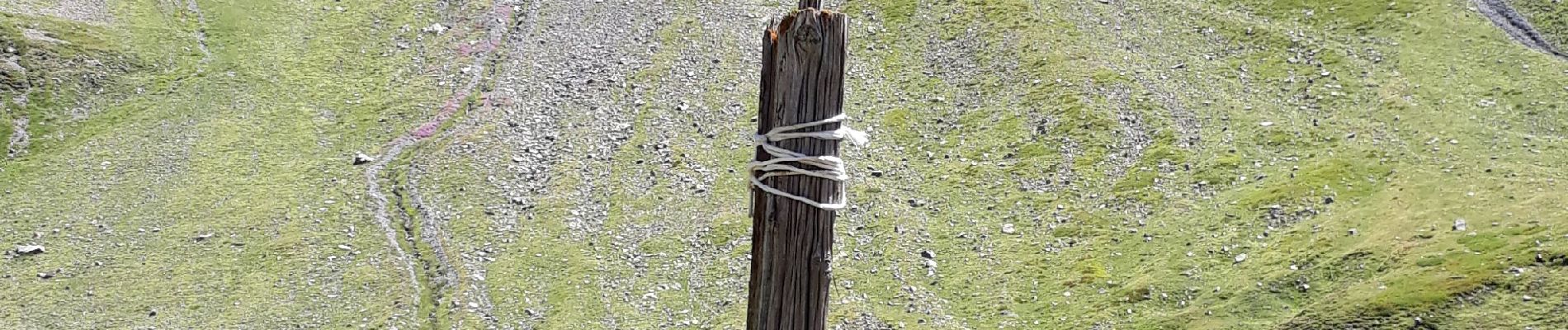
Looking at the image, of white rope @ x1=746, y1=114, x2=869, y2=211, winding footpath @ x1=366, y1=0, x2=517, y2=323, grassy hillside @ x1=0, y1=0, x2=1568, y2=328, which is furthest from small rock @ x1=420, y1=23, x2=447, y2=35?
white rope @ x1=746, y1=114, x2=869, y2=211

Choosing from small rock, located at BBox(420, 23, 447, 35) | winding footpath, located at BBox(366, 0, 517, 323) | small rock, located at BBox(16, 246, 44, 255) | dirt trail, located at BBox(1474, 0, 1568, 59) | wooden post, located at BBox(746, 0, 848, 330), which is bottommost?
small rock, located at BBox(16, 246, 44, 255)

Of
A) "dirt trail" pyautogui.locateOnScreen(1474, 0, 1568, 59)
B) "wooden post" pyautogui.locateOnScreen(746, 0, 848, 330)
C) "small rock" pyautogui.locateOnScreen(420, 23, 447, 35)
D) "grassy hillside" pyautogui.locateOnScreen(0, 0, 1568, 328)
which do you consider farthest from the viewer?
"small rock" pyautogui.locateOnScreen(420, 23, 447, 35)

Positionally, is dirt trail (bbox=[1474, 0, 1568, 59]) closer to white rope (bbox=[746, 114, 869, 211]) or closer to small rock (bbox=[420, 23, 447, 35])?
small rock (bbox=[420, 23, 447, 35])

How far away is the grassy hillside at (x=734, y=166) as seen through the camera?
2464 cm

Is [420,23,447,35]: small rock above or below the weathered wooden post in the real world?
below

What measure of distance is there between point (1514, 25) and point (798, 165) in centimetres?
3458

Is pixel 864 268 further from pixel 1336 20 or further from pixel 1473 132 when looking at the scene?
pixel 1336 20

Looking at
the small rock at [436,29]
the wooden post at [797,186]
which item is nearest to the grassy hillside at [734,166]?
the small rock at [436,29]

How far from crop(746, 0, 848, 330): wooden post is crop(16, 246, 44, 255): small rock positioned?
27940mm

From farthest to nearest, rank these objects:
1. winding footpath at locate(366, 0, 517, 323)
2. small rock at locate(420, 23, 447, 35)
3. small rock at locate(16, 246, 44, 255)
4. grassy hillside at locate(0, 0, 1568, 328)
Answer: small rock at locate(420, 23, 447, 35), small rock at locate(16, 246, 44, 255), winding footpath at locate(366, 0, 517, 323), grassy hillside at locate(0, 0, 1568, 328)

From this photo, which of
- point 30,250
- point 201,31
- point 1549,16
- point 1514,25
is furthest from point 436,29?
point 1549,16

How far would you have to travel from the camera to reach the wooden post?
726 cm

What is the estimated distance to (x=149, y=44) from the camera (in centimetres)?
4178

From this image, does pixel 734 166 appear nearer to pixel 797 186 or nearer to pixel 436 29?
pixel 436 29
